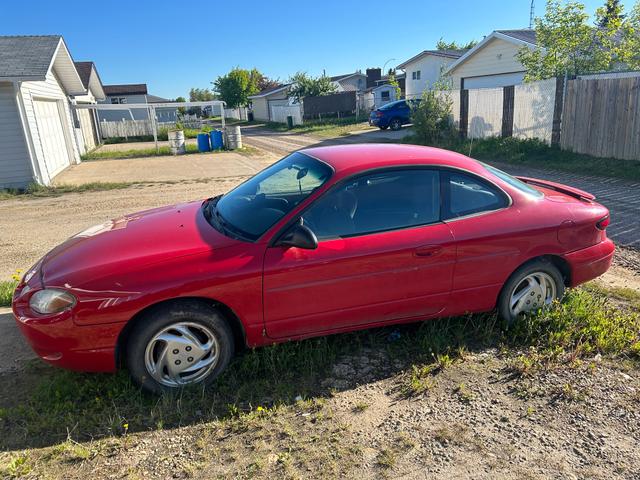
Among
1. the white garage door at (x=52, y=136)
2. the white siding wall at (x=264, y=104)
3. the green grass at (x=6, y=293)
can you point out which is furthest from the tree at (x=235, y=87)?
the green grass at (x=6, y=293)

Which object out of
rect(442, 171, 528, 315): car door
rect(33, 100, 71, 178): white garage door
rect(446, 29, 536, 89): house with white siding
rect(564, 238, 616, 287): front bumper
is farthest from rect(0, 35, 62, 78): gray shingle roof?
rect(446, 29, 536, 89): house with white siding

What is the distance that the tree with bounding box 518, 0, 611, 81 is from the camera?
47.1 ft

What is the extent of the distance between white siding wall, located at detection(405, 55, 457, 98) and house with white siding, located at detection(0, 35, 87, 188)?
2419cm

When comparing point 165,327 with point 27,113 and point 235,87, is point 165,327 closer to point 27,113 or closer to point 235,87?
point 27,113

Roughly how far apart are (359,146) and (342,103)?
123ft

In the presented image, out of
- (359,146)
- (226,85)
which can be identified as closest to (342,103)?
(226,85)

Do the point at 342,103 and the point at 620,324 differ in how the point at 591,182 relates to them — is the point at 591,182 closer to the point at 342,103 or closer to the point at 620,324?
the point at 620,324

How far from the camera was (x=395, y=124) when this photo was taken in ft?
88.5

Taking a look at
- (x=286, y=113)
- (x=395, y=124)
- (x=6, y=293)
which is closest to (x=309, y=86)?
(x=286, y=113)

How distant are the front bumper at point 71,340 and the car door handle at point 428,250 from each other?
206 cm

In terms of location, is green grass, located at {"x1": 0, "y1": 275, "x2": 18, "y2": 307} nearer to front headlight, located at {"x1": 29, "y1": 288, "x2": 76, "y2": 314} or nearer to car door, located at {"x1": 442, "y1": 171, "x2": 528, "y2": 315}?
front headlight, located at {"x1": 29, "y1": 288, "x2": 76, "y2": 314}

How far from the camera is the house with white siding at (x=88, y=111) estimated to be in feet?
73.9

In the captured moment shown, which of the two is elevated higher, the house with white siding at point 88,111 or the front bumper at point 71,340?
the house with white siding at point 88,111

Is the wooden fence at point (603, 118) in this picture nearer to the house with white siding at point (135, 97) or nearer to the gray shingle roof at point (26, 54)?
the gray shingle roof at point (26, 54)
